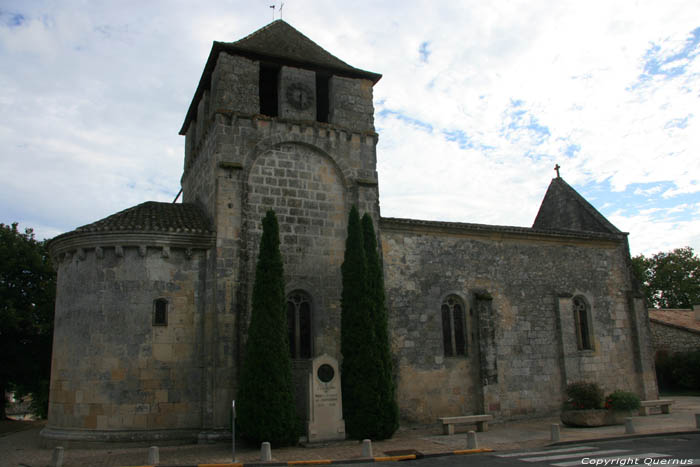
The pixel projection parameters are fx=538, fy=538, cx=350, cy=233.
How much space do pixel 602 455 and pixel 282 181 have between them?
1171cm

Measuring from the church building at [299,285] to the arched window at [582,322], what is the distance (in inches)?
4.4

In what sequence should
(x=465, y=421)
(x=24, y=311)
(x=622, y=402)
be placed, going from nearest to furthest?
(x=465, y=421) → (x=622, y=402) → (x=24, y=311)

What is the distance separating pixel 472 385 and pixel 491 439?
3.55 m

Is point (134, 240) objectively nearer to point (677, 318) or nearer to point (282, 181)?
point (282, 181)

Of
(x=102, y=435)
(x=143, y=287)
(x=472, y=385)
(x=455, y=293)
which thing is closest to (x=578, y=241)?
(x=455, y=293)

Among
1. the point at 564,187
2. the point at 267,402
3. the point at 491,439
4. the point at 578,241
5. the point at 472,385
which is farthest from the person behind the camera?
the point at 564,187

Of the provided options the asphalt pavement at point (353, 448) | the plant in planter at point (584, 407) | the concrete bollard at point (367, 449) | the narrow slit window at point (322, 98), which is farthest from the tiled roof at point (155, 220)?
the plant in planter at point (584, 407)

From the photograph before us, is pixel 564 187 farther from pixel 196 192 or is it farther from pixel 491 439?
pixel 196 192

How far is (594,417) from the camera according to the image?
55.1ft

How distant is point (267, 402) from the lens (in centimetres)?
1408

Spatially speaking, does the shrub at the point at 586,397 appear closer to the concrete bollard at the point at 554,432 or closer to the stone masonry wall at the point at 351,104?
the concrete bollard at the point at 554,432

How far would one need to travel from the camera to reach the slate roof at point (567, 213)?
79.3ft

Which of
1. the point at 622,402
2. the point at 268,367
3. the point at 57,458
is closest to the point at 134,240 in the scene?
the point at 268,367

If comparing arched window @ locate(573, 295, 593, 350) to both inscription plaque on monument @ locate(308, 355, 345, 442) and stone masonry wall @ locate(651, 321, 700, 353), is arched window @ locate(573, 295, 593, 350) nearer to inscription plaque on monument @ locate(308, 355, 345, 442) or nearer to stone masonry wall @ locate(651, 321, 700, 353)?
inscription plaque on monument @ locate(308, 355, 345, 442)
